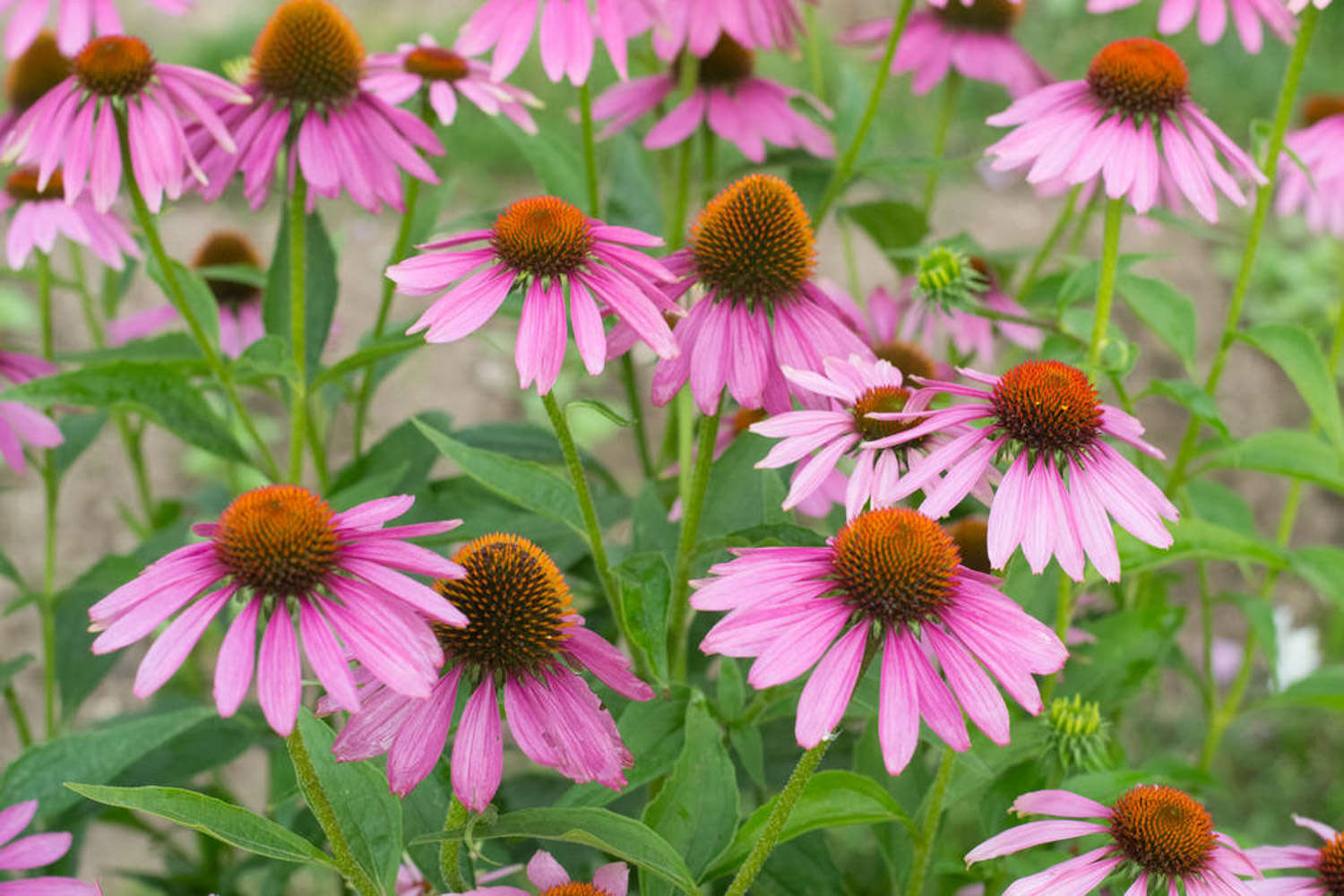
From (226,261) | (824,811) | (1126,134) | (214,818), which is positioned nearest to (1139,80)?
(1126,134)

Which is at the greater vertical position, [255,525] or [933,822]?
[255,525]

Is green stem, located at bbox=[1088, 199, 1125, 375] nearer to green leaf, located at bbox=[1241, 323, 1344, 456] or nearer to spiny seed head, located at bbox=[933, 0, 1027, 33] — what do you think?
green leaf, located at bbox=[1241, 323, 1344, 456]

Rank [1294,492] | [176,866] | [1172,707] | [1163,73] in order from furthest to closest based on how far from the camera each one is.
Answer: [1172,707] → [176,866] → [1294,492] → [1163,73]

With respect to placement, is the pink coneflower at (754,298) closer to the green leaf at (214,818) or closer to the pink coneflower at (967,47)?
the green leaf at (214,818)

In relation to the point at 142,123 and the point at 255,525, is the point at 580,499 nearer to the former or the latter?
the point at 255,525

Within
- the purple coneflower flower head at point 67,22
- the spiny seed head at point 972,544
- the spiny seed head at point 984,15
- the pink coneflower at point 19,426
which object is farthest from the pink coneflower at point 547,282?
the spiny seed head at point 984,15

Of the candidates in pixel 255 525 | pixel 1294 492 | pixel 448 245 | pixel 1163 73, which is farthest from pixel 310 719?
pixel 1294 492

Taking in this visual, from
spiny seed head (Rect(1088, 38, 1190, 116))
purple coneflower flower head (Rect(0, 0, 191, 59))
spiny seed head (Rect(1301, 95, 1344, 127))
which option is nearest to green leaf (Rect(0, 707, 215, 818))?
purple coneflower flower head (Rect(0, 0, 191, 59))
